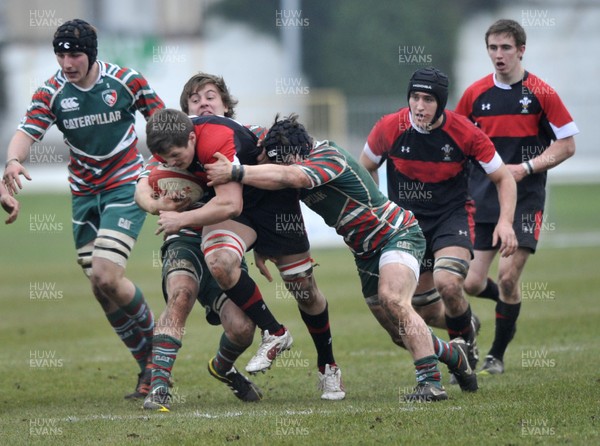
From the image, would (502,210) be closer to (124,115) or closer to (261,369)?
(261,369)

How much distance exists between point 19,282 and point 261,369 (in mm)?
12330

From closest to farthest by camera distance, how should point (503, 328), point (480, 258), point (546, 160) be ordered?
point (546, 160)
point (503, 328)
point (480, 258)

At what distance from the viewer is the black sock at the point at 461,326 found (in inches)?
342

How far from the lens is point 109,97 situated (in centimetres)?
895

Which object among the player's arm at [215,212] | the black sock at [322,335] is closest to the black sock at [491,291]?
the black sock at [322,335]

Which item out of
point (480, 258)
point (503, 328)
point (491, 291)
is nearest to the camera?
point (503, 328)

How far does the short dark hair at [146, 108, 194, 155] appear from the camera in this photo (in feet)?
23.6

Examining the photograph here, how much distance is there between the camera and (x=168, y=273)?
7961mm

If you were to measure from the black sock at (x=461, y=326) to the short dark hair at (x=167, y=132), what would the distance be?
275 centimetres

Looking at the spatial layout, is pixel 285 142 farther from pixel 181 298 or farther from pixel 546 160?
pixel 546 160

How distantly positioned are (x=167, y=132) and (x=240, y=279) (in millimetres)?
1216

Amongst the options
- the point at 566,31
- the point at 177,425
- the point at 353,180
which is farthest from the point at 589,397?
the point at 566,31

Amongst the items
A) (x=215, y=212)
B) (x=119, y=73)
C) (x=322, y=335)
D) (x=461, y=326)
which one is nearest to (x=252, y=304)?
(x=322, y=335)

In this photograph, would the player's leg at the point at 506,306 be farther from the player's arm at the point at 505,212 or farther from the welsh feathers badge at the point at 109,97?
the welsh feathers badge at the point at 109,97
